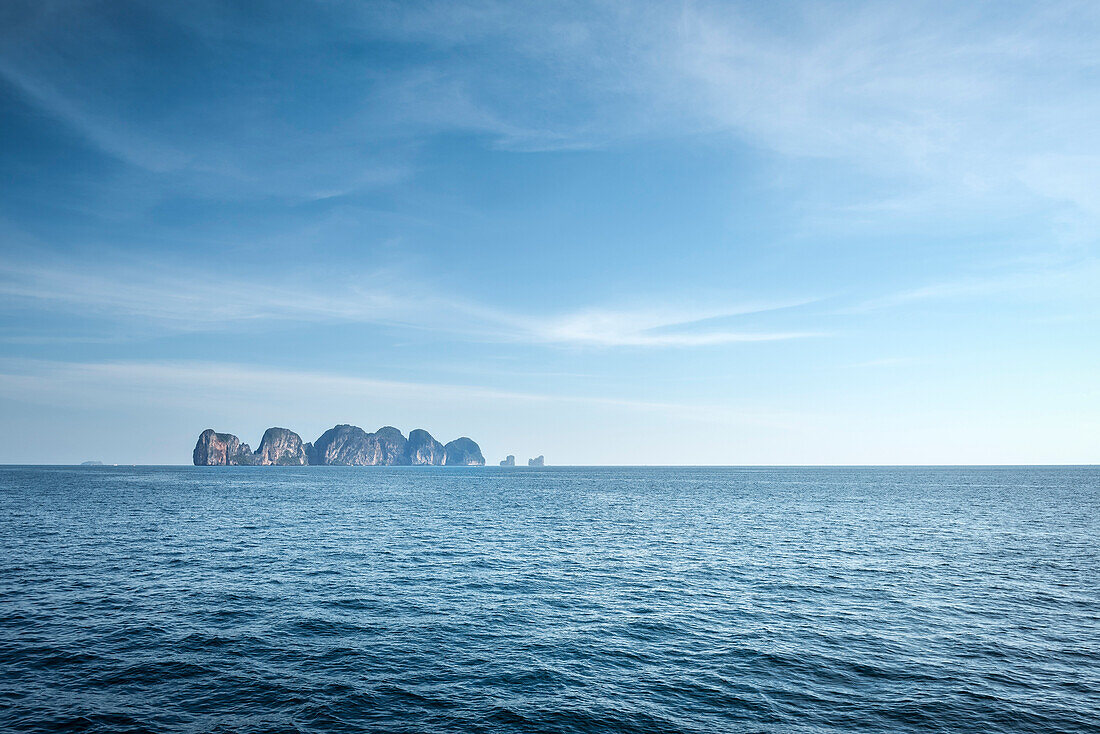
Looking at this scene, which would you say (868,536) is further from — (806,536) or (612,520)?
(612,520)

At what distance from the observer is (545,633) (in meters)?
32.8

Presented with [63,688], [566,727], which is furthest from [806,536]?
[63,688]

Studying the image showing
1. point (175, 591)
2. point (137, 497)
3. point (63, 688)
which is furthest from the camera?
point (137, 497)

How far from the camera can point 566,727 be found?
71.2ft

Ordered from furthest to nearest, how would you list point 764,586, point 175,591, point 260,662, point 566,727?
point 764,586 < point 175,591 < point 260,662 < point 566,727

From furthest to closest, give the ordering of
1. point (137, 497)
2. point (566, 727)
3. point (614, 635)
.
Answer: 1. point (137, 497)
2. point (614, 635)
3. point (566, 727)

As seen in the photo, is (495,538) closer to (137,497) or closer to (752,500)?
(752,500)

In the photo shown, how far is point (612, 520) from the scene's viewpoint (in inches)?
3573

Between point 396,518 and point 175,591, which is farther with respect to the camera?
point 396,518

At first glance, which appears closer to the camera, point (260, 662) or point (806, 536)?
point (260, 662)

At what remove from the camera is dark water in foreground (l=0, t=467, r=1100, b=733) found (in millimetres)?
22891

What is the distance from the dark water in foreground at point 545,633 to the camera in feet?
75.1

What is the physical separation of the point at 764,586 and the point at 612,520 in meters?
47.7

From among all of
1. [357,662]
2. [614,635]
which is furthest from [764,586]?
[357,662]
